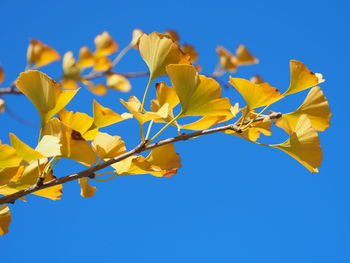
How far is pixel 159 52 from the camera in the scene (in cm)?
34

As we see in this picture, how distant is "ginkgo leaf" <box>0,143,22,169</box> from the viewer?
29 centimetres

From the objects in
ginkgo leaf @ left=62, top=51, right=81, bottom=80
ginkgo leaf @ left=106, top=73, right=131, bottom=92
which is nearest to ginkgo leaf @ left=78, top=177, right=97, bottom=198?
ginkgo leaf @ left=62, top=51, right=81, bottom=80

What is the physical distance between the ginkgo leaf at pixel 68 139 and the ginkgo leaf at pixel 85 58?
92 cm

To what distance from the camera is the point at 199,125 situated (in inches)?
13.6

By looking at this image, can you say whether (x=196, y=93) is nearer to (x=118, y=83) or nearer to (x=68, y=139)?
(x=68, y=139)

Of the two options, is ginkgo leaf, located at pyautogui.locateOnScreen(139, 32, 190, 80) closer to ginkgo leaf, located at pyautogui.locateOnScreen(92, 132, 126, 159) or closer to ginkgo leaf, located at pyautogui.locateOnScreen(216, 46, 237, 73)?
ginkgo leaf, located at pyautogui.locateOnScreen(92, 132, 126, 159)

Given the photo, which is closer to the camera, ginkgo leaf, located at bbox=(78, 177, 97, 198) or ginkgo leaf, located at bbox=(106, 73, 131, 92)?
ginkgo leaf, located at bbox=(78, 177, 97, 198)

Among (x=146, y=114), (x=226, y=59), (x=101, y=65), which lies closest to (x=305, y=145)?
(x=146, y=114)

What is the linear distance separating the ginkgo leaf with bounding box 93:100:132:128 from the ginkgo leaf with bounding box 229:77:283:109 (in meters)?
0.10

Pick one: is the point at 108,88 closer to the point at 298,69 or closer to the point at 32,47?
the point at 32,47

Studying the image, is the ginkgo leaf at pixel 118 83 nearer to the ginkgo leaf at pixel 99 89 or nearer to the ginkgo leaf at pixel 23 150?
the ginkgo leaf at pixel 99 89

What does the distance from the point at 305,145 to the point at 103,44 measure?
1043 mm

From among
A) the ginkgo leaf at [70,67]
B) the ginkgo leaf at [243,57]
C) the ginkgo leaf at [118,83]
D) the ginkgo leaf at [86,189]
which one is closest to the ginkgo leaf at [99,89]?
the ginkgo leaf at [118,83]

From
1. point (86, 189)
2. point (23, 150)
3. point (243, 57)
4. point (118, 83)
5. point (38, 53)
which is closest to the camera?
point (23, 150)
